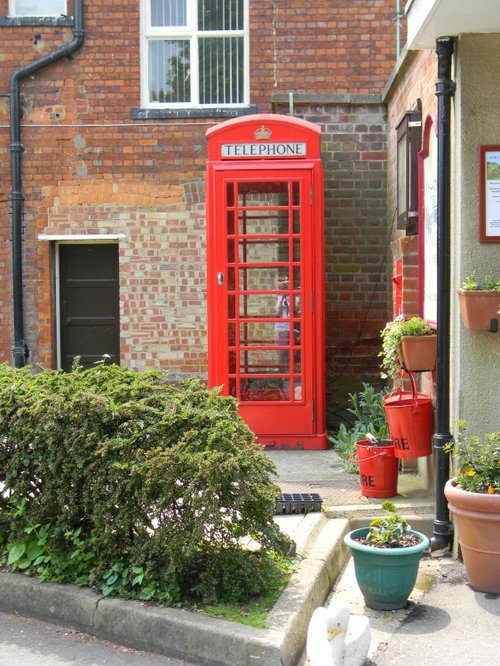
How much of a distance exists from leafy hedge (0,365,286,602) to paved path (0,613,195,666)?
11.0 inches

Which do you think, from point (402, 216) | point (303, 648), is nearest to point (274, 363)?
point (402, 216)

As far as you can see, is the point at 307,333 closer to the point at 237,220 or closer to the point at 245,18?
the point at 237,220

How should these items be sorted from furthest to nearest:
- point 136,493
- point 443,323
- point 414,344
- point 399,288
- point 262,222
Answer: point 262,222
point 399,288
point 414,344
point 443,323
point 136,493

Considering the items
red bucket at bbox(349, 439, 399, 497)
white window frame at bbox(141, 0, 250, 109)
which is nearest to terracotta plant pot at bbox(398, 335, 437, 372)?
red bucket at bbox(349, 439, 399, 497)

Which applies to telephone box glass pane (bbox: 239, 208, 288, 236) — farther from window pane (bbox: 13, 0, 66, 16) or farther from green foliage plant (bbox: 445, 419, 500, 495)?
window pane (bbox: 13, 0, 66, 16)

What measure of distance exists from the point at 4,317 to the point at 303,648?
6.97 m

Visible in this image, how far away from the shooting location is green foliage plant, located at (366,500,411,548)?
4844 mm

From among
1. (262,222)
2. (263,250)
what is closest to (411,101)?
(262,222)

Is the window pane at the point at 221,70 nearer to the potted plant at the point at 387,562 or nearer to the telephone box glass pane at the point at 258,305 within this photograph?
the telephone box glass pane at the point at 258,305

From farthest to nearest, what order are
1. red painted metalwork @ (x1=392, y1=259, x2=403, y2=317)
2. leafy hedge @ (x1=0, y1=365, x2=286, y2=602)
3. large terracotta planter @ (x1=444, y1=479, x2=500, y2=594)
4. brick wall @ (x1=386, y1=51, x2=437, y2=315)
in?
red painted metalwork @ (x1=392, y1=259, x2=403, y2=317) → brick wall @ (x1=386, y1=51, x2=437, y2=315) → large terracotta planter @ (x1=444, y1=479, x2=500, y2=594) → leafy hedge @ (x1=0, y1=365, x2=286, y2=602)

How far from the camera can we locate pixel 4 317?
10312 mm

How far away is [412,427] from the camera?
6.14 m

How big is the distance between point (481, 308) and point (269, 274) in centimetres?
325

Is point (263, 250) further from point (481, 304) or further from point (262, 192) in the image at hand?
point (481, 304)
